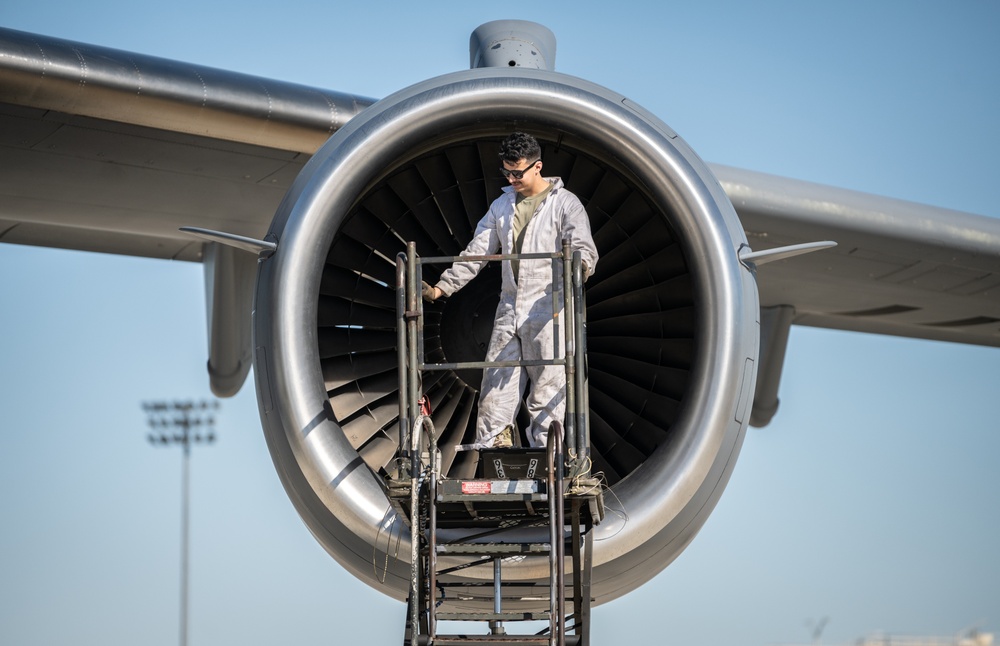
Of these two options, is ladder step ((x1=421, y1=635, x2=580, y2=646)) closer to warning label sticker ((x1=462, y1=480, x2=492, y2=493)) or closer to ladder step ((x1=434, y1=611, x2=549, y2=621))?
ladder step ((x1=434, y1=611, x2=549, y2=621))

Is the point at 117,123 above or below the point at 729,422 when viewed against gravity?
above

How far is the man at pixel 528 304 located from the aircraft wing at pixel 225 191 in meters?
1.75

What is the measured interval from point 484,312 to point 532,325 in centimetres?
102

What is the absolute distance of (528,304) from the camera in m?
4.93

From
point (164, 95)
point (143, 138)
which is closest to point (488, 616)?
point (164, 95)

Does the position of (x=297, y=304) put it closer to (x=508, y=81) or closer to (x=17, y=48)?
(x=508, y=81)

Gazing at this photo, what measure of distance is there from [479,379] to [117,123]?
2.22 metres

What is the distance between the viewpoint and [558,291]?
4.59m

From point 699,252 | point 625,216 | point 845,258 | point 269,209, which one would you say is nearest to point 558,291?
point 699,252

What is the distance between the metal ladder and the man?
0.37 m

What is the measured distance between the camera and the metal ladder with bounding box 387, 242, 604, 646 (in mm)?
4062

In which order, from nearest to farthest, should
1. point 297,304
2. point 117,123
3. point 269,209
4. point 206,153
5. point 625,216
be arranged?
point 297,304
point 625,216
point 117,123
point 206,153
point 269,209

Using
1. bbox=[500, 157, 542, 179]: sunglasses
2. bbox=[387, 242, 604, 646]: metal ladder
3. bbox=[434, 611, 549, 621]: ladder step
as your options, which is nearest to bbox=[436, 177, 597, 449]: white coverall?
bbox=[500, 157, 542, 179]: sunglasses

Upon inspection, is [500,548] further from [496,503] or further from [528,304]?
[528,304]
